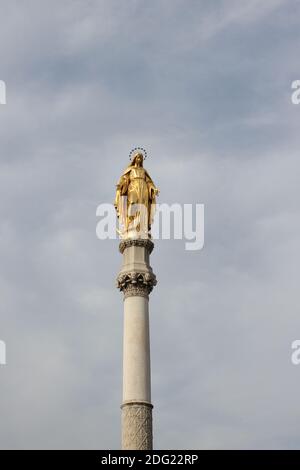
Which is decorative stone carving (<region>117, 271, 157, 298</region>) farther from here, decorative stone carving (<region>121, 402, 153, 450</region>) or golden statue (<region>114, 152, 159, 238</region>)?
decorative stone carving (<region>121, 402, 153, 450</region>)

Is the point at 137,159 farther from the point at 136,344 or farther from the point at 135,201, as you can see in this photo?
the point at 136,344

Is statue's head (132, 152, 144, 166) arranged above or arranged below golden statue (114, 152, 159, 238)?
above

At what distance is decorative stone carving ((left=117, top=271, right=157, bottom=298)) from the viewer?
132 feet

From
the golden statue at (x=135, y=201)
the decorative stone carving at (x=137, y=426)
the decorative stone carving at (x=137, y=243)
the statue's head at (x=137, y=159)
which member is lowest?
the decorative stone carving at (x=137, y=426)

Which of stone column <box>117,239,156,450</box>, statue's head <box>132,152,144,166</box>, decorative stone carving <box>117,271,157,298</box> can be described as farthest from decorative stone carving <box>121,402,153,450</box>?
statue's head <box>132,152,144,166</box>

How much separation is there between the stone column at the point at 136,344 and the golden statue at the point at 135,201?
0.81 meters

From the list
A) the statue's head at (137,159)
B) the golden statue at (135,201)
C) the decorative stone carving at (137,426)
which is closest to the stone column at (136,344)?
the decorative stone carving at (137,426)

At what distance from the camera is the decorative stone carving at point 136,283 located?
40.1 metres

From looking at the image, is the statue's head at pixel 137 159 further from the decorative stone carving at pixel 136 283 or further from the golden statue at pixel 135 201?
the decorative stone carving at pixel 136 283

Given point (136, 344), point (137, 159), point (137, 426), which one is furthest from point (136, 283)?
point (137, 159)

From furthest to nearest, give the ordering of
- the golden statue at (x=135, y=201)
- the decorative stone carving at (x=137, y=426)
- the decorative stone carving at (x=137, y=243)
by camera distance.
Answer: the golden statue at (x=135, y=201)
the decorative stone carving at (x=137, y=243)
the decorative stone carving at (x=137, y=426)

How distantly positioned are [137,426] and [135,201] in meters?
11.1

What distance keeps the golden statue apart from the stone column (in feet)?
2.64
